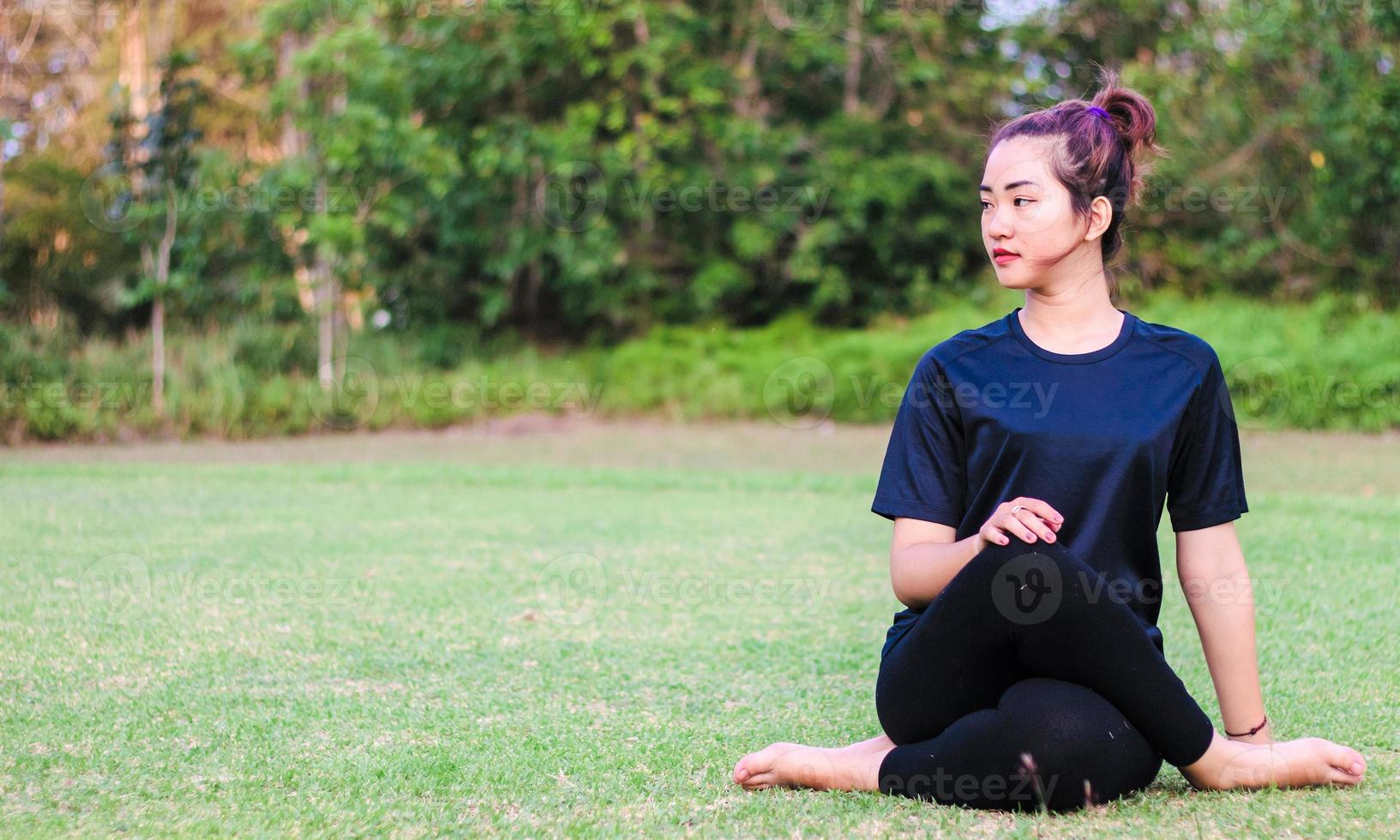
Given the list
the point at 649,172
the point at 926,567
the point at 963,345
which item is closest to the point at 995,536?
the point at 926,567

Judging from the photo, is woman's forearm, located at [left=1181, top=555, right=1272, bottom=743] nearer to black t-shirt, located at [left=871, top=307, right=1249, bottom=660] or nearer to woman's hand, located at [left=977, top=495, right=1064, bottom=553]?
black t-shirt, located at [left=871, top=307, right=1249, bottom=660]

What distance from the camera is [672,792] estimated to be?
2.37m

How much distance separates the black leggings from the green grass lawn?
9 cm

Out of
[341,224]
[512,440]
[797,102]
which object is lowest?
[512,440]

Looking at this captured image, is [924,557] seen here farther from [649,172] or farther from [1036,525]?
[649,172]

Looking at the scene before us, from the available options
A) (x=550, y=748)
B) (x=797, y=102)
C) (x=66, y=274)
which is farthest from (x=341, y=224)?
(x=550, y=748)

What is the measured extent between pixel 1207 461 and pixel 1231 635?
323 mm

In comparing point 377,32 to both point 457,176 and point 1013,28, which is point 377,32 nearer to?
point 457,176

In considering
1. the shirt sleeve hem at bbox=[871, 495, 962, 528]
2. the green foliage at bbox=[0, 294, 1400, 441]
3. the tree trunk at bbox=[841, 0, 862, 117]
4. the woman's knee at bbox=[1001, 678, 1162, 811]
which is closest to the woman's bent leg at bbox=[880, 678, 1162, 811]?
the woman's knee at bbox=[1001, 678, 1162, 811]

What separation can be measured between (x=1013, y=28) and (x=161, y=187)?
34.0ft

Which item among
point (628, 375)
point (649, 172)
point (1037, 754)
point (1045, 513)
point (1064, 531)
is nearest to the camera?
point (1045, 513)

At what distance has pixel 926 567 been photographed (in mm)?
2240

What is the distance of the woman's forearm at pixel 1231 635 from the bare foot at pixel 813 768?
623 millimetres

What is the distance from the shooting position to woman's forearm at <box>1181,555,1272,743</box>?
232 centimetres
